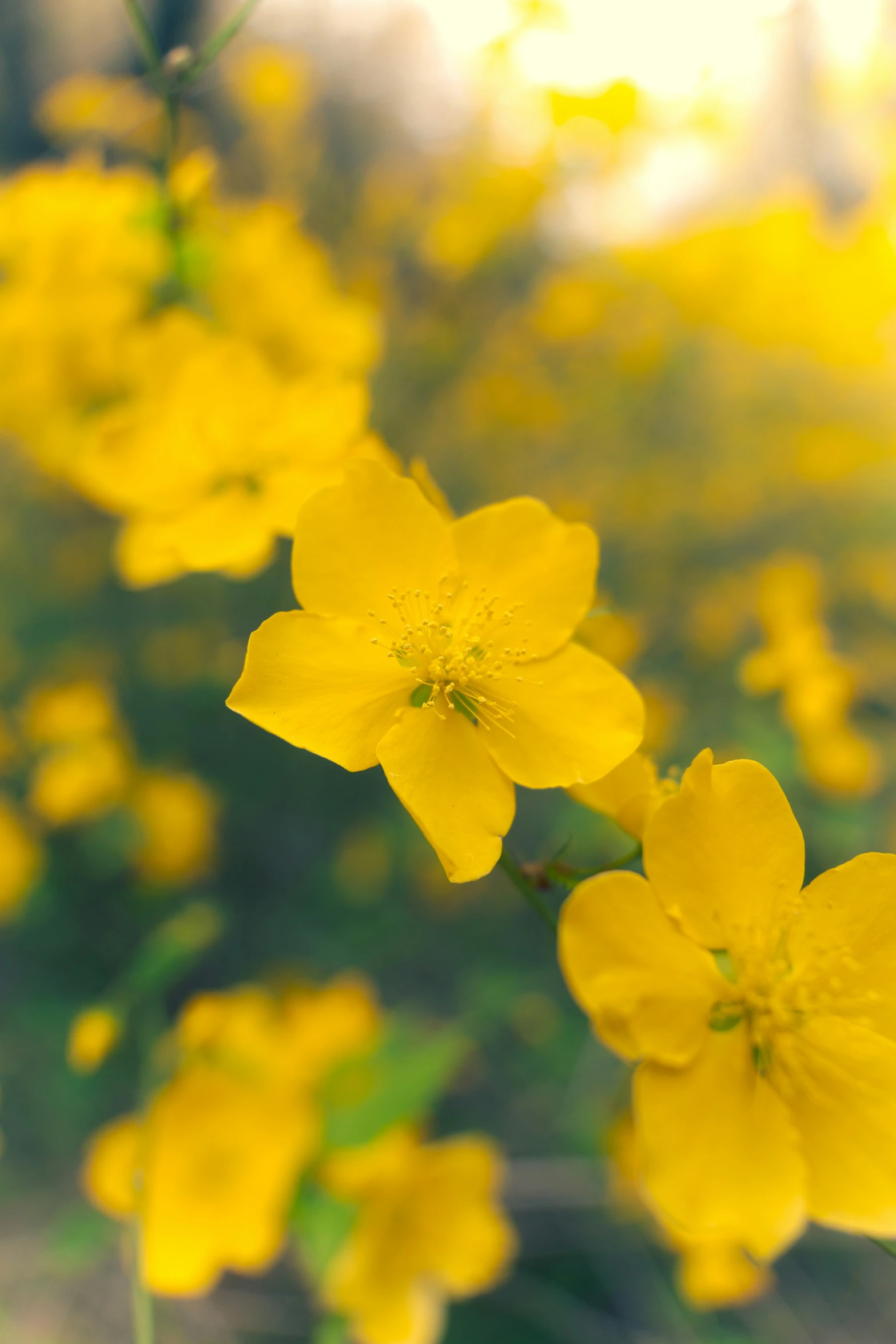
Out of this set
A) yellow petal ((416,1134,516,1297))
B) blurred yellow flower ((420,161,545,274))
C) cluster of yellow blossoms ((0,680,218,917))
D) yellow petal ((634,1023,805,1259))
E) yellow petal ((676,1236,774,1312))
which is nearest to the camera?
yellow petal ((634,1023,805,1259))

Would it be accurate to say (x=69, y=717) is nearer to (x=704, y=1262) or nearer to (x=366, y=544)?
(x=366, y=544)

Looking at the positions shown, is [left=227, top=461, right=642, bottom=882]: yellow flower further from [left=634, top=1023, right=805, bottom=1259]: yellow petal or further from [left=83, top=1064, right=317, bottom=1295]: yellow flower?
[left=83, top=1064, right=317, bottom=1295]: yellow flower

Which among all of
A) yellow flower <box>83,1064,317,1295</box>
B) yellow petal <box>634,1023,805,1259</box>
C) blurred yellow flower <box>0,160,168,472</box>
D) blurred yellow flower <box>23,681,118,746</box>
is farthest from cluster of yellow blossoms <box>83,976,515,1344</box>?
blurred yellow flower <box>0,160,168,472</box>

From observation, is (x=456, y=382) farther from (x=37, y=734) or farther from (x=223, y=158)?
(x=37, y=734)

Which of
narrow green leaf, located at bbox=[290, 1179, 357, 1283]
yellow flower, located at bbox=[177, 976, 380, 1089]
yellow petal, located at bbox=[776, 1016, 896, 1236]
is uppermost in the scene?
yellow petal, located at bbox=[776, 1016, 896, 1236]

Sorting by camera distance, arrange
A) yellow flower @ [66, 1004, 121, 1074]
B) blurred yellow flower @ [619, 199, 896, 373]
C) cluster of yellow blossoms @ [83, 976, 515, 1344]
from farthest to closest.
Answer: blurred yellow flower @ [619, 199, 896, 373] < cluster of yellow blossoms @ [83, 976, 515, 1344] < yellow flower @ [66, 1004, 121, 1074]

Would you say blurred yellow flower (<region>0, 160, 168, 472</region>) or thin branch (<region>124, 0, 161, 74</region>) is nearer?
thin branch (<region>124, 0, 161, 74</region>)

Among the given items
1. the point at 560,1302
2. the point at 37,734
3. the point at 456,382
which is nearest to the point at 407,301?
the point at 456,382

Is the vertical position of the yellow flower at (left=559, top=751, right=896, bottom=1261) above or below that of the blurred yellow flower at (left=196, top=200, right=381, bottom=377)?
below
